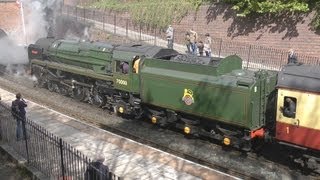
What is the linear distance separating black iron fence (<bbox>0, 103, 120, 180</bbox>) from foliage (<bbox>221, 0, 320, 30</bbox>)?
15480 mm

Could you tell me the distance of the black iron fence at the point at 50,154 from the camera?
399 inches

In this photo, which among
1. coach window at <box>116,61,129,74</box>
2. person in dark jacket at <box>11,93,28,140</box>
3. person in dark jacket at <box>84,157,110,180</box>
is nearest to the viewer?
person in dark jacket at <box>84,157,110,180</box>

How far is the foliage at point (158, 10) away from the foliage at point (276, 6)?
155 inches

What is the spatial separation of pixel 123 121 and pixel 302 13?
1156 centimetres

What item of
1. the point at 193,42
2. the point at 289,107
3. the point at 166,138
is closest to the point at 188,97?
the point at 166,138

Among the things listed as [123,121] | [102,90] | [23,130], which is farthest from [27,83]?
[23,130]

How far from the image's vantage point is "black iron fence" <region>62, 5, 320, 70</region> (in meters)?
23.5

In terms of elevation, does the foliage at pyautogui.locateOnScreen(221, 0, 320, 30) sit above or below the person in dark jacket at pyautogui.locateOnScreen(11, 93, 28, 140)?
above

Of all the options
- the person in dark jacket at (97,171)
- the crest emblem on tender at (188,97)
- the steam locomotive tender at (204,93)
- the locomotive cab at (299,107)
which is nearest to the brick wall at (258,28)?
the steam locomotive tender at (204,93)

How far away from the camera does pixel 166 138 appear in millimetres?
15734

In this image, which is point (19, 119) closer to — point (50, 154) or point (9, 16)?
point (50, 154)

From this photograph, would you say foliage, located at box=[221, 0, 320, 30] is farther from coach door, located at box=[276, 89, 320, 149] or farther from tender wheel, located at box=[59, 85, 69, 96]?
coach door, located at box=[276, 89, 320, 149]

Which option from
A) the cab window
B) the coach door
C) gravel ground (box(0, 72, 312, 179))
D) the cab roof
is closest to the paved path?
→ gravel ground (box(0, 72, 312, 179))

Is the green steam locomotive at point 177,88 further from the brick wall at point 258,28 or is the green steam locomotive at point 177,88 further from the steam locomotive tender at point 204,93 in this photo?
the brick wall at point 258,28
